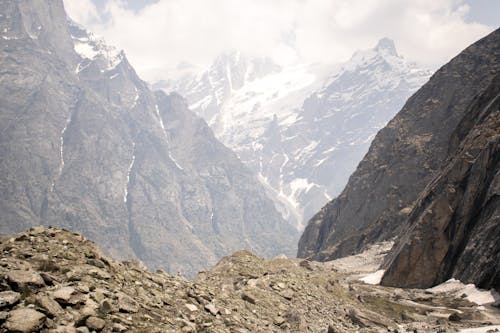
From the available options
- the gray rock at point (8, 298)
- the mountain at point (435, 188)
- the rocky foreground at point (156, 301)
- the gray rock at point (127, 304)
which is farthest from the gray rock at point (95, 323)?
the mountain at point (435, 188)

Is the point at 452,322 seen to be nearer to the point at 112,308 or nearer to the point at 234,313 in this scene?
the point at 234,313

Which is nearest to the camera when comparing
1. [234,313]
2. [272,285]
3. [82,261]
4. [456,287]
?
[82,261]

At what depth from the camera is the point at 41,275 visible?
16328 millimetres

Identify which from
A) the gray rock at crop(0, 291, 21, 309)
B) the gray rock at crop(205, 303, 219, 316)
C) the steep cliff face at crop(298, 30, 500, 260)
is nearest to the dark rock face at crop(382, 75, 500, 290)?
the gray rock at crop(205, 303, 219, 316)

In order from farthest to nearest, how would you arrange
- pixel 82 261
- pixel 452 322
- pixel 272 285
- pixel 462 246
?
pixel 462 246 → pixel 452 322 → pixel 272 285 → pixel 82 261

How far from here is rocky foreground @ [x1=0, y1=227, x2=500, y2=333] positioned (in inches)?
583

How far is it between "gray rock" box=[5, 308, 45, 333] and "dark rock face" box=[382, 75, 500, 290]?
1470 inches

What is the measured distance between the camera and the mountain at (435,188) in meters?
49.5

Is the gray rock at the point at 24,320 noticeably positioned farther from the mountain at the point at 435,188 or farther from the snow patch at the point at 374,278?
the snow patch at the point at 374,278

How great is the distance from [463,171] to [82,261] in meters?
50.0

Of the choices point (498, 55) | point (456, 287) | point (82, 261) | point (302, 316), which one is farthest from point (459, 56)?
point (82, 261)

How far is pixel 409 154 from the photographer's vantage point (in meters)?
110

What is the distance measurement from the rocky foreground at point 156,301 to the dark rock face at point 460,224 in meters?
9.89

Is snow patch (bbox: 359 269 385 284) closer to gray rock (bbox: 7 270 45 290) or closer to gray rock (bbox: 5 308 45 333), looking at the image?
gray rock (bbox: 7 270 45 290)
